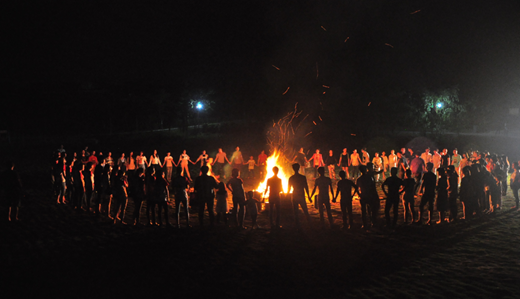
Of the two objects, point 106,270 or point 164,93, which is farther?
point 164,93

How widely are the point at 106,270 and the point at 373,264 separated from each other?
524 cm

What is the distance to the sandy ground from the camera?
6.35 metres

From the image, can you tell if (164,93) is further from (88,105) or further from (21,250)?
(21,250)

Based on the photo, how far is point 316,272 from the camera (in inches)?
279

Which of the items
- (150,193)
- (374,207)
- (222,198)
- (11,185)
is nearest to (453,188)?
(374,207)

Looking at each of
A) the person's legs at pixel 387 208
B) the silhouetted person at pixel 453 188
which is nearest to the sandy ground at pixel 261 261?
the person's legs at pixel 387 208

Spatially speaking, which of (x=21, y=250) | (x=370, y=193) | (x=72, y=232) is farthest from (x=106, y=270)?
(x=370, y=193)

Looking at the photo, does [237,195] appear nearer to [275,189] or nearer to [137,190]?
[275,189]

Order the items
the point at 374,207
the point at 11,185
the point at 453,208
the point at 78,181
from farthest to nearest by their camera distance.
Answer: the point at 78,181 < the point at 453,208 < the point at 11,185 < the point at 374,207

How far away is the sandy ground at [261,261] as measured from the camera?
20.8 feet

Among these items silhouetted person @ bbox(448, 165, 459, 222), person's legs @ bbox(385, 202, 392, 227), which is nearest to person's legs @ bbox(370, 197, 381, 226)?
person's legs @ bbox(385, 202, 392, 227)

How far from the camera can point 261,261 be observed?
7.68m

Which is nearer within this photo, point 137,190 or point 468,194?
point 137,190

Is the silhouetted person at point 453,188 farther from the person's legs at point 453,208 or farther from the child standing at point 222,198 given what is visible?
the child standing at point 222,198
